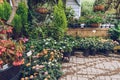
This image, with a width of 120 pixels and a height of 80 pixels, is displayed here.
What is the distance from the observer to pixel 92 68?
20.0 feet

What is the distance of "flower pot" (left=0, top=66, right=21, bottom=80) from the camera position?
4414 mm

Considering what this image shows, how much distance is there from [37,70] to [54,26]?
223 centimetres

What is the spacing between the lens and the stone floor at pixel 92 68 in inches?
221

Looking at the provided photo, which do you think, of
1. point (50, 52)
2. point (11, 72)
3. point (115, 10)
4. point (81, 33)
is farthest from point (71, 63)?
point (115, 10)

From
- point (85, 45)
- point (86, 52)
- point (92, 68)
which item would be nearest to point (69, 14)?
point (85, 45)

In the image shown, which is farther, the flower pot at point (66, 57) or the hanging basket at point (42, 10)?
the hanging basket at point (42, 10)

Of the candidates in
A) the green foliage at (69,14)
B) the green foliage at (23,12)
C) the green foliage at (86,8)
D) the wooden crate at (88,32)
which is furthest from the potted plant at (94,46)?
the green foliage at (23,12)

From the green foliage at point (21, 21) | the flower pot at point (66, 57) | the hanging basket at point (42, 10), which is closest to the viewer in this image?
the flower pot at point (66, 57)

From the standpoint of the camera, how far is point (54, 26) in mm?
6777

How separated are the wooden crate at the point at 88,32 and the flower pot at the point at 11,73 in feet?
9.97

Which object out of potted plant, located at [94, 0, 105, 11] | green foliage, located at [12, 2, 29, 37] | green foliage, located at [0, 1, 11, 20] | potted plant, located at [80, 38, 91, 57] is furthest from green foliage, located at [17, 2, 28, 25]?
potted plant, located at [94, 0, 105, 11]

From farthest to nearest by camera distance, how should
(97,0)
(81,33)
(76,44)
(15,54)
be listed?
(97,0) < (81,33) < (76,44) < (15,54)

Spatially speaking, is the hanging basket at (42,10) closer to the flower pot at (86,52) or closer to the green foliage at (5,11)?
the green foliage at (5,11)

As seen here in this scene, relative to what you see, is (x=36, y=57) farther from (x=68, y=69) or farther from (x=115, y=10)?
(x=115, y=10)
